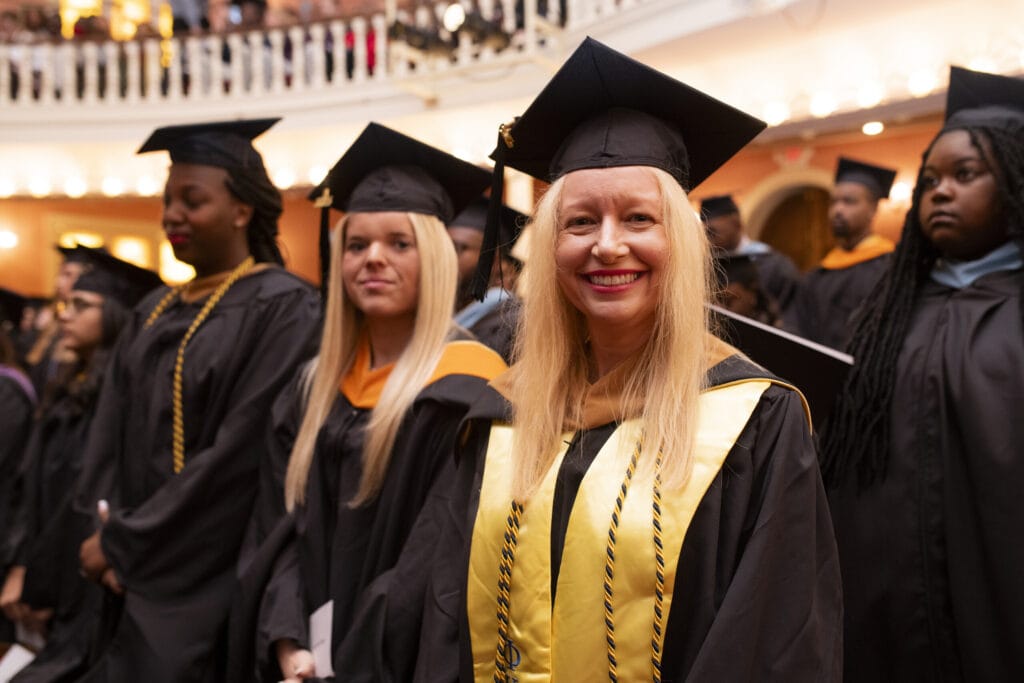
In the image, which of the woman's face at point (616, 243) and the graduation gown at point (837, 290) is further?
the graduation gown at point (837, 290)

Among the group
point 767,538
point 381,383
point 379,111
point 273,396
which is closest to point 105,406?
point 273,396

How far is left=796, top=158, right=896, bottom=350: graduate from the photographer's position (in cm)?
555

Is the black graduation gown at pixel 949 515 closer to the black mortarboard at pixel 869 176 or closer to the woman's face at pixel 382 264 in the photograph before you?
the woman's face at pixel 382 264

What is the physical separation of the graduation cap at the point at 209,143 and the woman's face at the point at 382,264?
0.77 meters

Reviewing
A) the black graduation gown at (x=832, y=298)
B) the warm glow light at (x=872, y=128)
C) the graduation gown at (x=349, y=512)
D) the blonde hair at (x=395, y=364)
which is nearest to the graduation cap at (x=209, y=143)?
the blonde hair at (x=395, y=364)

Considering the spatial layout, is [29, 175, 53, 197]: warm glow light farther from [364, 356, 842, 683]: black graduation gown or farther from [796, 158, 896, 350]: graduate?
[364, 356, 842, 683]: black graduation gown

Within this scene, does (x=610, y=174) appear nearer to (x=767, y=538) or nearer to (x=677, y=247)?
(x=677, y=247)

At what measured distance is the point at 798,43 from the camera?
792cm

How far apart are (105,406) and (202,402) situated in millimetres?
552

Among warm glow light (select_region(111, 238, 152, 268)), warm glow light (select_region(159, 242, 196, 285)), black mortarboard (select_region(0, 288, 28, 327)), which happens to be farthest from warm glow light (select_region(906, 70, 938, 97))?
warm glow light (select_region(111, 238, 152, 268))

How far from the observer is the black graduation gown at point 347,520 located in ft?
7.21

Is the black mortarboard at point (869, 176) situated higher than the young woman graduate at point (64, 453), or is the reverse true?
the black mortarboard at point (869, 176)

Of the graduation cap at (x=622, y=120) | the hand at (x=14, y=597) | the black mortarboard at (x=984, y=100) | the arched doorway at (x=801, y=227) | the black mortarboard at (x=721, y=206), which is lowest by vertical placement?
the hand at (x=14, y=597)

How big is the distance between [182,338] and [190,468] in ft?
1.60
